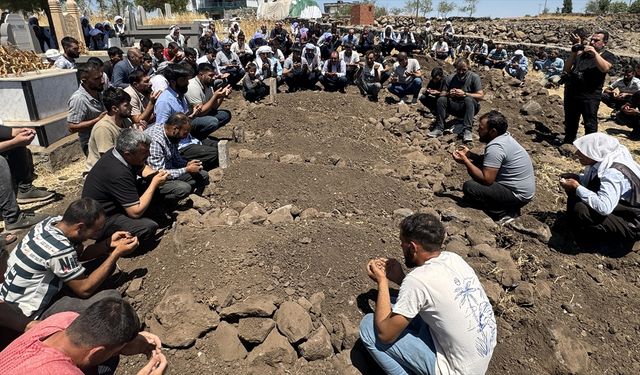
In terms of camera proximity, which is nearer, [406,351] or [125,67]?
[406,351]

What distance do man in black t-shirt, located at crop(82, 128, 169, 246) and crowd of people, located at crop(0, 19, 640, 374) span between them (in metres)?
0.01

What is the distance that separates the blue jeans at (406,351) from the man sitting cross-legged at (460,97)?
5561 mm

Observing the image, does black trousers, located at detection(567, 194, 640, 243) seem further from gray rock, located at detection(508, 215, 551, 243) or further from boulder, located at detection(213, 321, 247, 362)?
boulder, located at detection(213, 321, 247, 362)

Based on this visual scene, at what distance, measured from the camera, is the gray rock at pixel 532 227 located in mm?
4453

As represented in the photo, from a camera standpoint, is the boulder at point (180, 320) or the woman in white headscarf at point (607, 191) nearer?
the boulder at point (180, 320)

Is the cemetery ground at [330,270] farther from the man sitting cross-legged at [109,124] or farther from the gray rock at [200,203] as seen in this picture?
the man sitting cross-legged at [109,124]

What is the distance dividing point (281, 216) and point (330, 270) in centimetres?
111

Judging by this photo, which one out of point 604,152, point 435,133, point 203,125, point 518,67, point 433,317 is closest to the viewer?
point 433,317

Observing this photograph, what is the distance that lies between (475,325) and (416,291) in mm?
408

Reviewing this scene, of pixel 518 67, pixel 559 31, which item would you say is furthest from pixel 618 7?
pixel 518 67

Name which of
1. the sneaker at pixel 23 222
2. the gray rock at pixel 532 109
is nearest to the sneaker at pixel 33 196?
the sneaker at pixel 23 222

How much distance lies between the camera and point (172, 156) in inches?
183

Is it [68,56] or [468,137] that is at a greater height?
[68,56]

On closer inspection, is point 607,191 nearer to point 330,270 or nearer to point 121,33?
point 330,270
